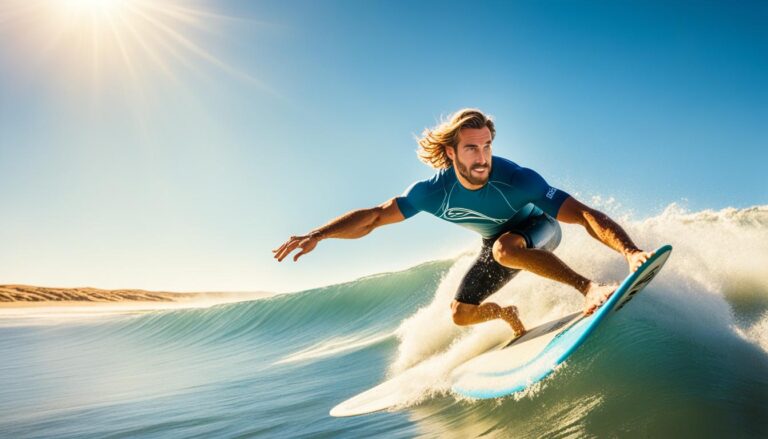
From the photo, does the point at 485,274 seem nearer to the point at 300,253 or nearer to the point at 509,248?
the point at 509,248

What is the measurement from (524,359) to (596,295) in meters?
0.71

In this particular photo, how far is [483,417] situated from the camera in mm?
3436

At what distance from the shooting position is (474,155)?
10.8 feet

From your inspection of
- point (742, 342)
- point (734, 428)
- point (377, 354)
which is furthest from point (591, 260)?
point (377, 354)

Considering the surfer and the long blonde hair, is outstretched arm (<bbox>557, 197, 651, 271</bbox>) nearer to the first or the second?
the surfer

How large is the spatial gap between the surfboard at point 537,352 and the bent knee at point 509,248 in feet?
1.77

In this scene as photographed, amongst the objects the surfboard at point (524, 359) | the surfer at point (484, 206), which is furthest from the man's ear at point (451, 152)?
the surfboard at point (524, 359)

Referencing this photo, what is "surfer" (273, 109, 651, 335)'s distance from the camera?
A: 9.90 feet

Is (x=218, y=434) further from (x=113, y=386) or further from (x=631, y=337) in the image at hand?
(x=113, y=386)

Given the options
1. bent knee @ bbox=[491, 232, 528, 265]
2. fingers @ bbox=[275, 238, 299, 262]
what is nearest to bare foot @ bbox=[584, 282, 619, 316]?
bent knee @ bbox=[491, 232, 528, 265]

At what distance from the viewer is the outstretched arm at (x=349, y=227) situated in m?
3.12

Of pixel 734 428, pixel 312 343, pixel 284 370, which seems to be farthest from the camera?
pixel 312 343

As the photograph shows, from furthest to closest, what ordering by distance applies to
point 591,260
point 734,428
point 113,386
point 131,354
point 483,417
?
1. point 131,354
2. point 113,386
3. point 591,260
4. point 483,417
5. point 734,428

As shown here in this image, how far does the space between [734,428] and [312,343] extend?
33.4 ft
